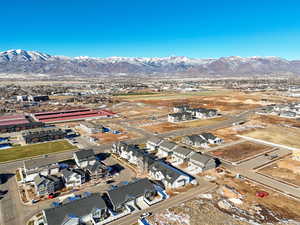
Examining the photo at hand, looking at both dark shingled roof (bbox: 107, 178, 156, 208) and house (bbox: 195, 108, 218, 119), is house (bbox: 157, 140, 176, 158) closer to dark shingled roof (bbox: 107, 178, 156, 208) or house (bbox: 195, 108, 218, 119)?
dark shingled roof (bbox: 107, 178, 156, 208)

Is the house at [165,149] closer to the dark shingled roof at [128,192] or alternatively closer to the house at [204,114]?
the dark shingled roof at [128,192]

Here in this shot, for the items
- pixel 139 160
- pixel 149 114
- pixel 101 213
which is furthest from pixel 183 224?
pixel 149 114

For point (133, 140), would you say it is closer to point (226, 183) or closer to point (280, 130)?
point (226, 183)

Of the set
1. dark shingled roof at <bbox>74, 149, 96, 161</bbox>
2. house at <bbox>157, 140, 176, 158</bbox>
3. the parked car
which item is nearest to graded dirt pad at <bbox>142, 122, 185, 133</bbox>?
house at <bbox>157, 140, 176, 158</bbox>

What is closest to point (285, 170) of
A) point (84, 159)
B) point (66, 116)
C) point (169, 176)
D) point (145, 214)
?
point (169, 176)

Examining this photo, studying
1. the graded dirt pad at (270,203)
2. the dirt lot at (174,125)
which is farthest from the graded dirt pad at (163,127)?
the graded dirt pad at (270,203)

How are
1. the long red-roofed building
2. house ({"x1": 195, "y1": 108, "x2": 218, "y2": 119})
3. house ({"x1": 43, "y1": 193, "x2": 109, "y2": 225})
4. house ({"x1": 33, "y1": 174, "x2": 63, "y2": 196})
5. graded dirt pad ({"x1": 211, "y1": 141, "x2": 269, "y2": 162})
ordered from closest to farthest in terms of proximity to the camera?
1. house ({"x1": 43, "y1": 193, "x2": 109, "y2": 225})
2. house ({"x1": 33, "y1": 174, "x2": 63, "y2": 196})
3. graded dirt pad ({"x1": 211, "y1": 141, "x2": 269, "y2": 162})
4. the long red-roofed building
5. house ({"x1": 195, "y1": 108, "x2": 218, "y2": 119})
